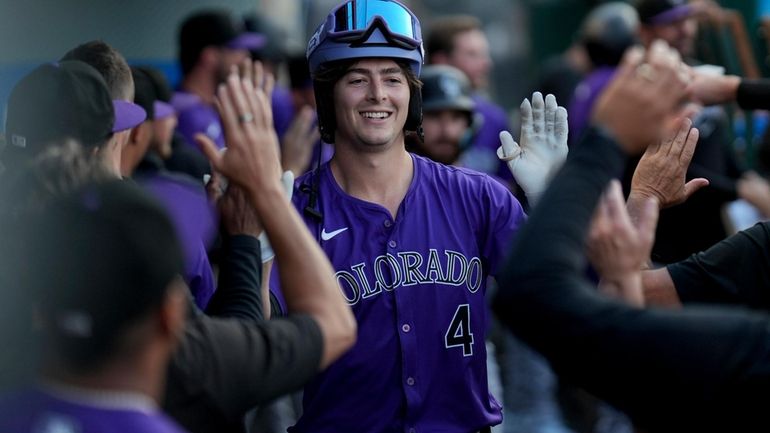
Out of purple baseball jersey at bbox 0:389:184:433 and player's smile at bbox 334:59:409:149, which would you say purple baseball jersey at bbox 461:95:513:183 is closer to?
player's smile at bbox 334:59:409:149

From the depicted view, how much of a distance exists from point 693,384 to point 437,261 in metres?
1.79

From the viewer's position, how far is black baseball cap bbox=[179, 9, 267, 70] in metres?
8.29

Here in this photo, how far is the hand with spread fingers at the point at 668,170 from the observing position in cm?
440

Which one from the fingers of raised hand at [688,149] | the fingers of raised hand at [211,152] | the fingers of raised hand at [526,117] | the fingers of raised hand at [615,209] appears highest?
the fingers of raised hand at [211,152]

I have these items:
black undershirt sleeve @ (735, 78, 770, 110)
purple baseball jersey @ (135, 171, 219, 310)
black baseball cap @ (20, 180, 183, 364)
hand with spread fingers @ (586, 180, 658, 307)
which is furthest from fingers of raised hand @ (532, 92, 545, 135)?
black baseball cap @ (20, 180, 183, 364)

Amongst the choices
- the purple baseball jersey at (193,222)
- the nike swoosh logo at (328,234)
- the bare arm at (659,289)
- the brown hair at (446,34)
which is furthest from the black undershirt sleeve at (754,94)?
the brown hair at (446,34)

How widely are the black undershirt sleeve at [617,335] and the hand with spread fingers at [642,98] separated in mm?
50

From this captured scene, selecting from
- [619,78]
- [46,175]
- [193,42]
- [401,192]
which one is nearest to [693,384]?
[619,78]

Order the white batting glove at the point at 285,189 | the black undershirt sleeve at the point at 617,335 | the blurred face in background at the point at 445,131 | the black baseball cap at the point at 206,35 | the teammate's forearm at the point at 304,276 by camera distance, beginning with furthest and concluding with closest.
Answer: the black baseball cap at the point at 206,35 → the blurred face in background at the point at 445,131 → the white batting glove at the point at 285,189 → the teammate's forearm at the point at 304,276 → the black undershirt sleeve at the point at 617,335

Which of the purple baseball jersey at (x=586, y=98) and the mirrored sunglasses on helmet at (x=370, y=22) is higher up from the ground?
the mirrored sunglasses on helmet at (x=370, y=22)

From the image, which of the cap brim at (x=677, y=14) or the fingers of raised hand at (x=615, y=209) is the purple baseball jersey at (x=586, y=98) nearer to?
the cap brim at (x=677, y=14)

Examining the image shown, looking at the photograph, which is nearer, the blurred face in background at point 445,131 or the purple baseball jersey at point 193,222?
the purple baseball jersey at point 193,222

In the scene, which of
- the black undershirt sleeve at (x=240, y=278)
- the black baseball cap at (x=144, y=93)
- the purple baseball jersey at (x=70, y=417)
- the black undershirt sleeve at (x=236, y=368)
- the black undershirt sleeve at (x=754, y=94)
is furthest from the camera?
the black baseball cap at (x=144, y=93)

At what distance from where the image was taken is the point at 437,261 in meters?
4.44
